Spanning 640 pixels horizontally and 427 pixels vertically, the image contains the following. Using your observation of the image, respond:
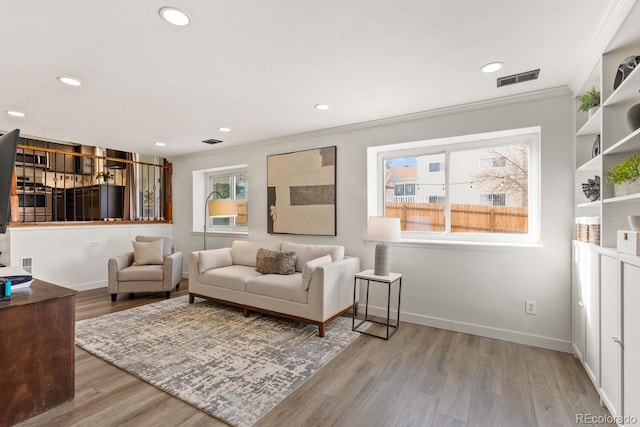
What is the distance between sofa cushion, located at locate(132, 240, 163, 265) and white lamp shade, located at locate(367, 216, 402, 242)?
10.5 feet

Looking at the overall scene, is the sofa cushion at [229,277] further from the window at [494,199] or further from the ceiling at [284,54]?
the window at [494,199]

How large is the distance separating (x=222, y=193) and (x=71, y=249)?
2.33 m

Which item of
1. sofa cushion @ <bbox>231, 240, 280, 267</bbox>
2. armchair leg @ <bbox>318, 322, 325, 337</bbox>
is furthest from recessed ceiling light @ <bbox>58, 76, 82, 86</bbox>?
armchair leg @ <bbox>318, 322, 325, 337</bbox>

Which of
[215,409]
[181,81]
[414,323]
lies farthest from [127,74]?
[414,323]

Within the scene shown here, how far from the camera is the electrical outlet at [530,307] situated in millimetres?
2766

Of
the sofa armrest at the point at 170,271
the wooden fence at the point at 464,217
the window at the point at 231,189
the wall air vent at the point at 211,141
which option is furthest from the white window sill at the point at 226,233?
the wooden fence at the point at 464,217

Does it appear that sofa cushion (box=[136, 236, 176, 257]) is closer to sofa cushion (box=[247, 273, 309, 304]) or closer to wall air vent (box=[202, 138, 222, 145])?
wall air vent (box=[202, 138, 222, 145])

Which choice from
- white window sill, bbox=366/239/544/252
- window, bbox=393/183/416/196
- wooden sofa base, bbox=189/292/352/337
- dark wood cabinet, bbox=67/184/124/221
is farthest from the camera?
dark wood cabinet, bbox=67/184/124/221

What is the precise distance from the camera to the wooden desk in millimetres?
1672

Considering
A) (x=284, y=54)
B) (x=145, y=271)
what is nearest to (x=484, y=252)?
(x=284, y=54)

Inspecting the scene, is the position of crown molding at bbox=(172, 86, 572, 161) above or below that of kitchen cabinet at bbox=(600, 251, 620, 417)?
above

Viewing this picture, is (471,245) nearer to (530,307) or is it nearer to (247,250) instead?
(530,307)

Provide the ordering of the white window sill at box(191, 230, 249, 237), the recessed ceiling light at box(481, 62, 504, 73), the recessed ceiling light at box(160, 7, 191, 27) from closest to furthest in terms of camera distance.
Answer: the recessed ceiling light at box(160, 7, 191, 27)
the recessed ceiling light at box(481, 62, 504, 73)
the white window sill at box(191, 230, 249, 237)

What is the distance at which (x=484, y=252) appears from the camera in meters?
2.99
